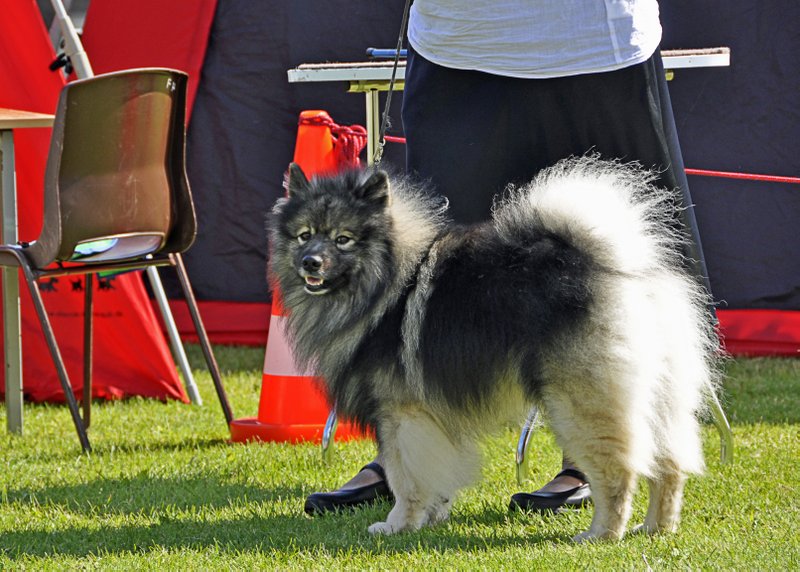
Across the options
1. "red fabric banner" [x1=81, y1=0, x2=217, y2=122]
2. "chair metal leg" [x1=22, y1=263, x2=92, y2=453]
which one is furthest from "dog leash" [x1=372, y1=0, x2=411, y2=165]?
"red fabric banner" [x1=81, y1=0, x2=217, y2=122]

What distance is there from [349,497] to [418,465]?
0.45m

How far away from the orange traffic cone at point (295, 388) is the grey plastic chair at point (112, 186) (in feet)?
1.06

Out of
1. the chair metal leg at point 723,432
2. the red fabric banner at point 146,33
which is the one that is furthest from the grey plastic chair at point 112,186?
the chair metal leg at point 723,432

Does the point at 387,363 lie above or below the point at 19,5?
below

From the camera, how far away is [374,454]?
13.4 ft

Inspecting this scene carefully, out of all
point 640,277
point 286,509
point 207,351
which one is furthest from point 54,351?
point 640,277

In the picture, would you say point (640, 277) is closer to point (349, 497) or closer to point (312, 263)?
point (312, 263)

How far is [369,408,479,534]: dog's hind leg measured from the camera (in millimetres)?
3020

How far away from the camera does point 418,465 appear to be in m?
3.04

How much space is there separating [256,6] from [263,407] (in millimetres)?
2314

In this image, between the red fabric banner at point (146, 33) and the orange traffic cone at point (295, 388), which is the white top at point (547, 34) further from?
the red fabric banner at point (146, 33)

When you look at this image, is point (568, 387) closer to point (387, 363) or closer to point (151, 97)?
point (387, 363)

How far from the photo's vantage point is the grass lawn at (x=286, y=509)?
2.83m

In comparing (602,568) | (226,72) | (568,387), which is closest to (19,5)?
(226,72)
